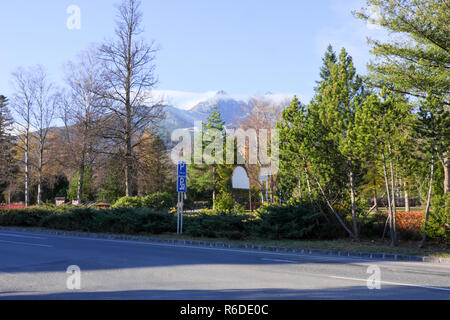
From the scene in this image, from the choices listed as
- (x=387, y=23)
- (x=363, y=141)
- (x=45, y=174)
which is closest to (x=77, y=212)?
(x=363, y=141)

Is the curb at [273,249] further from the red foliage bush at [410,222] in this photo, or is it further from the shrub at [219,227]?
the red foliage bush at [410,222]

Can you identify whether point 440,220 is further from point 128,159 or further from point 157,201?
point 128,159

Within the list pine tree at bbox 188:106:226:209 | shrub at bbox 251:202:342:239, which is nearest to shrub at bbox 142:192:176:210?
shrub at bbox 251:202:342:239

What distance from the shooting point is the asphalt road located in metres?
6.75

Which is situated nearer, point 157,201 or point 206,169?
point 157,201

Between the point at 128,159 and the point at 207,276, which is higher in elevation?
the point at 128,159

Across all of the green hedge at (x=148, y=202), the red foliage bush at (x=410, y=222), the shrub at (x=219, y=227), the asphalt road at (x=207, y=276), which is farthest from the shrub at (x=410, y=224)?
the green hedge at (x=148, y=202)

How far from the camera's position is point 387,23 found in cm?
1730

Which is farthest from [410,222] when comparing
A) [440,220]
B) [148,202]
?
[148,202]

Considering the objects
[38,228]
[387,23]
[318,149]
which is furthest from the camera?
[38,228]

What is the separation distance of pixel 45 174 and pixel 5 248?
36.1m

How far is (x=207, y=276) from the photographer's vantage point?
27.1 feet

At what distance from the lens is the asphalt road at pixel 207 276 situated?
6.75 metres

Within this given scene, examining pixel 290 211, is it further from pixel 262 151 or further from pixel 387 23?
pixel 262 151
